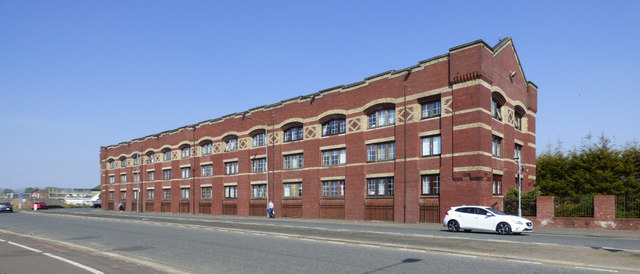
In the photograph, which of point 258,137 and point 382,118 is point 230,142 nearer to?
point 258,137

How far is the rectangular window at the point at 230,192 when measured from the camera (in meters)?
49.2

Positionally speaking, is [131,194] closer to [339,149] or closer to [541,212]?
[339,149]

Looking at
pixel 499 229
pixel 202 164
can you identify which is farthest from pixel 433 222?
pixel 202 164

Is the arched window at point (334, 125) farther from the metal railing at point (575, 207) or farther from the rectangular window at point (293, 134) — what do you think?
the metal railing at point (575, 207)

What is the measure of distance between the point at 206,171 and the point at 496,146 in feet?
110

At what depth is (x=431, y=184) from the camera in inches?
1244

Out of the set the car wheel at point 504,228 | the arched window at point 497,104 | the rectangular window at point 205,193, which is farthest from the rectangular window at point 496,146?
the rectangular window at point 205,193

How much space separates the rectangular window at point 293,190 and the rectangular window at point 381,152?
8547 millimetres

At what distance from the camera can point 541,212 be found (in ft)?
89.9

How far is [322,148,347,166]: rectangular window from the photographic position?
3784 centimetres

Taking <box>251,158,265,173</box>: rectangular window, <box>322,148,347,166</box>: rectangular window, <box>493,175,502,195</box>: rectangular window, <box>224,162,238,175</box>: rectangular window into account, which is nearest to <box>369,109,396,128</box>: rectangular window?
<box>322,148,347,166</box>: rectangular window

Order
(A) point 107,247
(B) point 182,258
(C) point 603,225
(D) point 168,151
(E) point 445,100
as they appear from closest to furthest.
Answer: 1. (B) point 182,258
2. (A) point 107,247
3. (C) point 603,225
4. (E) point 445,100
5. (D) point 168,151

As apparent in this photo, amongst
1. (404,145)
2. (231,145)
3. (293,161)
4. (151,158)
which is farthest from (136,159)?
(404,145)

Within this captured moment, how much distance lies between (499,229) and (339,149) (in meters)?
17.9
